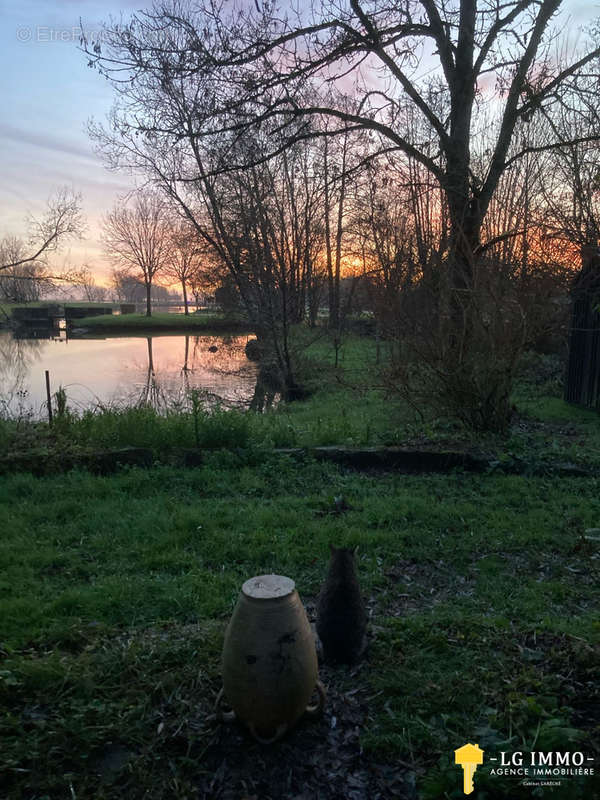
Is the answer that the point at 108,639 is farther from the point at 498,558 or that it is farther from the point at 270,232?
the point at 270,232

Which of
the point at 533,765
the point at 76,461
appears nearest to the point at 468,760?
the point at 533,765

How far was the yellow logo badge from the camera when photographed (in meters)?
2.11

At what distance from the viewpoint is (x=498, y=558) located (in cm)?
442

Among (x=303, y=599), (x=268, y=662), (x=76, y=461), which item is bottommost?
(x=303, y=599)

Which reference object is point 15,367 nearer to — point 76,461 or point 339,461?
point 76,461

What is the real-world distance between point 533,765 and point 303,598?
1908 millimetres

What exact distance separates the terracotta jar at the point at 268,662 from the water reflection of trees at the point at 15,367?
29.8ft

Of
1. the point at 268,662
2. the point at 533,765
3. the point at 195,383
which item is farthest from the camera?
the point at 195,383

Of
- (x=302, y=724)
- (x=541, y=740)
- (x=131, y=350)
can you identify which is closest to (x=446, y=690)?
(x=541, y=740)

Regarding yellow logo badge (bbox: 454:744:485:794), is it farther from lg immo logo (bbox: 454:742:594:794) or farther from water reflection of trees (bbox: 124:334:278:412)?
water reflection of trees (bbox: 124:334:278:412)

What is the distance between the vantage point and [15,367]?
20.4m

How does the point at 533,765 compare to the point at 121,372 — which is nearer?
the point at 533,765

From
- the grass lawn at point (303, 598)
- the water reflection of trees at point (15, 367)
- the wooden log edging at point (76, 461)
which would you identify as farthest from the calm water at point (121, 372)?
the grass lawn at point (303, 598)

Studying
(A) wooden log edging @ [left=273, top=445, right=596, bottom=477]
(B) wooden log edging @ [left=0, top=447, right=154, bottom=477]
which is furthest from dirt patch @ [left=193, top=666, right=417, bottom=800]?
(B) wooden log edging @ [left=0, top=447, right=154, bottom=477]
